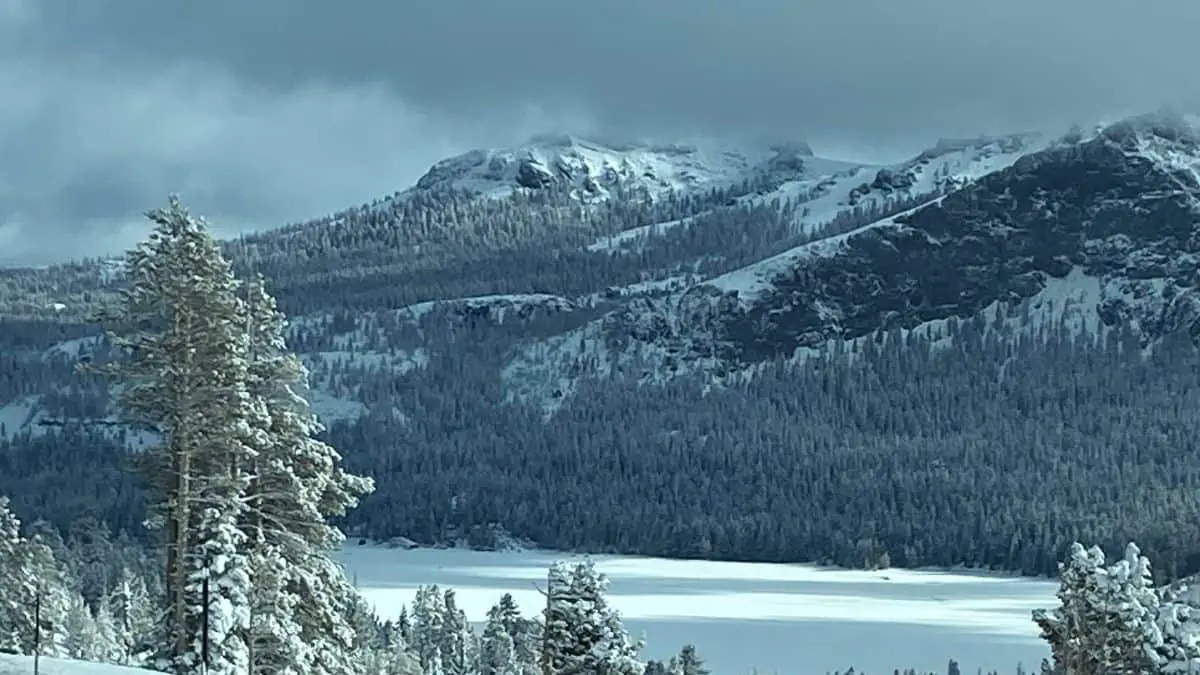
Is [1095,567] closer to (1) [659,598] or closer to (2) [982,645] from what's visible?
(2) [982,645]

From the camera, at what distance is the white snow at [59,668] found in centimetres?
3197

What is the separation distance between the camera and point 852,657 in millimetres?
154625

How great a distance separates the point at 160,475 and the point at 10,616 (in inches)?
1019

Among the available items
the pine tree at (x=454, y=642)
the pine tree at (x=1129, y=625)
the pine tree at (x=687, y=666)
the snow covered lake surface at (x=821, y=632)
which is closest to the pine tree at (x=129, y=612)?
the pine tree at (x=454, y=642)

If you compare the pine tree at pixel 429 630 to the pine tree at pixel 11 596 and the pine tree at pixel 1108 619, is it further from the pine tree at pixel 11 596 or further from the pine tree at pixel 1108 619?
the pine tree at pixel 1108 619

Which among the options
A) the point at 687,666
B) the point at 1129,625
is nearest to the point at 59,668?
the point at 1129,625

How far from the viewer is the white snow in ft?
105

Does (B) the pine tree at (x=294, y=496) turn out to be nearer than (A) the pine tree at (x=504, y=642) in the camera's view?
Yes

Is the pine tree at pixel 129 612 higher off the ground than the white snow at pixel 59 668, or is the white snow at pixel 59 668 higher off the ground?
the white snow at pixel 59 668

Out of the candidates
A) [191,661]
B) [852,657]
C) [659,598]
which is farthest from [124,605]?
[659,598]

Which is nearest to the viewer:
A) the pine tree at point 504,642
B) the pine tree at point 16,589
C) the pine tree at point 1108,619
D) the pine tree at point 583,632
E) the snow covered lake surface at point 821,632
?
the pine tree at point 583,632

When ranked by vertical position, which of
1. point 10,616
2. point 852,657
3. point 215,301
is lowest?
point 852,657

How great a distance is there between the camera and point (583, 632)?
1850 inches

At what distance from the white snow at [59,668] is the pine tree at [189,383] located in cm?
174
